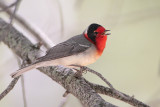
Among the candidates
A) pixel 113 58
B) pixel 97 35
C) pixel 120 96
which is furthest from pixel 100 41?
pixel 113 58

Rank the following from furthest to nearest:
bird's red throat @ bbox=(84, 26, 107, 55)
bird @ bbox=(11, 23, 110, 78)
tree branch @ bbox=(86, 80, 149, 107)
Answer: bird's red throat @ bbox=(84, 26, 107, 55) < bird @ bbox=(11, 23, 110, 78) < tree branch @ bbox=(86, 80, 149, 107)

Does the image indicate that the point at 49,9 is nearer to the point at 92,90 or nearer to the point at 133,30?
the point at 133,30

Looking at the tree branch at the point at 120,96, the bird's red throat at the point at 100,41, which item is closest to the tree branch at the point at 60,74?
the tree branch at the point at 120,96

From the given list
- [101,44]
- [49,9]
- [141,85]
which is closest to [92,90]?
[101,44]

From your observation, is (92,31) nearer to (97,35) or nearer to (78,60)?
(97,35)

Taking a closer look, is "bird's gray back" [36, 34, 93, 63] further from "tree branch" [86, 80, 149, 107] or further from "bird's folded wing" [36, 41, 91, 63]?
"tree branch" [86, 80, 149, 107]

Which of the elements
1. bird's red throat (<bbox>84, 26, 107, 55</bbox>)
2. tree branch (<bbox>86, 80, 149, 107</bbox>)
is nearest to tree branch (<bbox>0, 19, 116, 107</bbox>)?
tree branch (<bbox>86, 80, 149, 107</bbox>)

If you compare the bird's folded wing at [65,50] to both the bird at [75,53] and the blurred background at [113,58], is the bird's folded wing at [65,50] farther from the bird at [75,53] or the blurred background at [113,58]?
the blurred background at [113,58]
